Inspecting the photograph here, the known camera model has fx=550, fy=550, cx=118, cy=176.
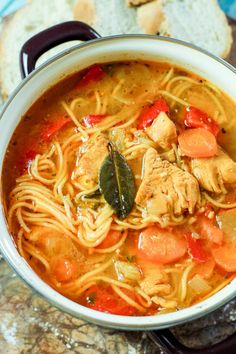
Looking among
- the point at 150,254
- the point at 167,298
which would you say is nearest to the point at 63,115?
the point at 150,254

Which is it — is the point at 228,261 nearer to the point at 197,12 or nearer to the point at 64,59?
the point at 64,59

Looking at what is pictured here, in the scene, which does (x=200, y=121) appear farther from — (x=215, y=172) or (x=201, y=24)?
(x=201, y=24)

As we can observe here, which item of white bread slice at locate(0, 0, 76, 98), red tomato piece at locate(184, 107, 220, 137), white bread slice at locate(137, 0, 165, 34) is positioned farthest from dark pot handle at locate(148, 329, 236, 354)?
white bread slice at locate(137, 0, 165, 34)

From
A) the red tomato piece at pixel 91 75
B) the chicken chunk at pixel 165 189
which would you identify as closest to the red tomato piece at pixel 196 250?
the chicken chunk at pixel 165 189

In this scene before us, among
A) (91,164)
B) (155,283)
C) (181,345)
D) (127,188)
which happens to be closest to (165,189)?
(127,188)

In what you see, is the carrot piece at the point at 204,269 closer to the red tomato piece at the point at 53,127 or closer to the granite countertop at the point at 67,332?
the granite countertop at the point at 67,332

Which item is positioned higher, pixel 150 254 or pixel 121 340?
pixel 150 254

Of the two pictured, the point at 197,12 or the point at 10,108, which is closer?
the point at 10,108
